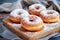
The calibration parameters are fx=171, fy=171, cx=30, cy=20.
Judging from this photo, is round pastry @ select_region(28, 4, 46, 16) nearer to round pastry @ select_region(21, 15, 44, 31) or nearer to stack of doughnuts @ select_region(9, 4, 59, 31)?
stack of doughnuts @ select_region(9, 4, 59, 31)

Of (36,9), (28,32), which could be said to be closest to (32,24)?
(28,32)

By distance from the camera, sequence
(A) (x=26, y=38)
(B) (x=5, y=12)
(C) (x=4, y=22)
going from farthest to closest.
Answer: (B) (x=5, y=12) < (C) (x=4, y=22) < (A) (x=26, y=38)

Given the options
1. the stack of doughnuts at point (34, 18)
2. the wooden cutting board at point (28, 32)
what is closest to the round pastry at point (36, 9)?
the stack of doughnuts at point (34, 18)

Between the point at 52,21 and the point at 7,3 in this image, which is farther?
the point at 7,3

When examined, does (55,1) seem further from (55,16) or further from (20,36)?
(20,36)

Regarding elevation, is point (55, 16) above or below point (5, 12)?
below

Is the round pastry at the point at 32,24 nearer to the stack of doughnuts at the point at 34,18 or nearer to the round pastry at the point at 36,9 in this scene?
the stack of doughnuts at the point at 34,18

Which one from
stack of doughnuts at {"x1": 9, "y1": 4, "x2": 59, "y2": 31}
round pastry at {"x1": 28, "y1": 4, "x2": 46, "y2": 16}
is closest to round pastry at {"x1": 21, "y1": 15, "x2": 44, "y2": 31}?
stack of doughnuts at {"x1": 9, "y1": 4, "x2": 59, "y2": 31}

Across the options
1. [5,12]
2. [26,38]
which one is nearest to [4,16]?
[5,12]
